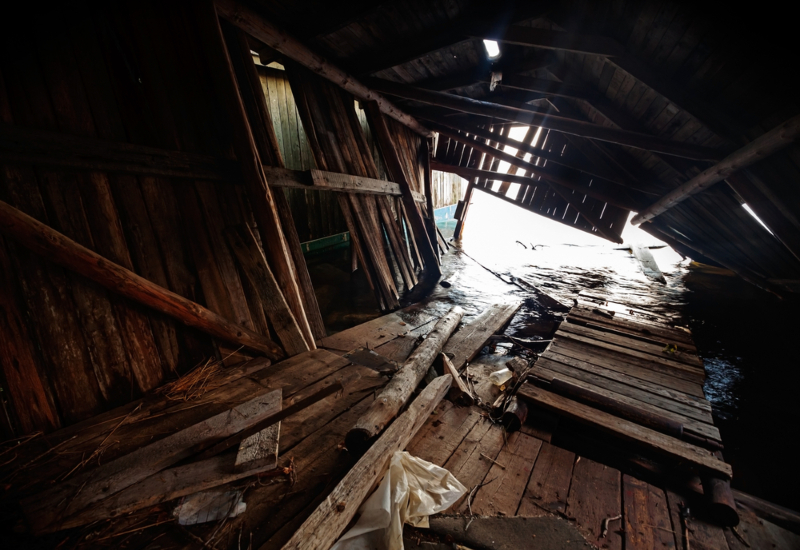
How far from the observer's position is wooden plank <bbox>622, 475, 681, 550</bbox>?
1.73 m

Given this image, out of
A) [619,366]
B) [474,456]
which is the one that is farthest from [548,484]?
[619,366]

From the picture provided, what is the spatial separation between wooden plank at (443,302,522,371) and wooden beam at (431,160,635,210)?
4064 millimetres

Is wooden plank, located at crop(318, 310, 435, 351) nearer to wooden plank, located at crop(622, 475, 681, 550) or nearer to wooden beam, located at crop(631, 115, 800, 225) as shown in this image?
wooden plank, located at crop(622, 475, 681, 550)

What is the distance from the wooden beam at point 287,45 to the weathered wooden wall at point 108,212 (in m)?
0.38

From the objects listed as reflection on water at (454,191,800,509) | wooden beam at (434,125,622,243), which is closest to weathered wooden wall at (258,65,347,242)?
reflection on water at (454,191,800,509)

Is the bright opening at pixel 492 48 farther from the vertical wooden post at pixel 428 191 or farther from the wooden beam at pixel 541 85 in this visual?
the vertical wooden post at pixel 428 191

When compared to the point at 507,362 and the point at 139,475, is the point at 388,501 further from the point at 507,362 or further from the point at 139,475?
the point at 507,362

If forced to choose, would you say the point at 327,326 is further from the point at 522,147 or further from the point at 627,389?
the point at 522,147

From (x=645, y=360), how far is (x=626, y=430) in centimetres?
154

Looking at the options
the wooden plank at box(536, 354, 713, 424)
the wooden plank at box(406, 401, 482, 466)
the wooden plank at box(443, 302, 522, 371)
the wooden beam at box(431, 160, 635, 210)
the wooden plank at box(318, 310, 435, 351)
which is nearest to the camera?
the wooden plank at box(406, 401, 482, 466)

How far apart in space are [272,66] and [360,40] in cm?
327

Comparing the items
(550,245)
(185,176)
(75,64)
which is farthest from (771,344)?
(75,64)

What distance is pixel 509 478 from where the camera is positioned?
208 cm

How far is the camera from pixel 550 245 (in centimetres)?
A: 1131
